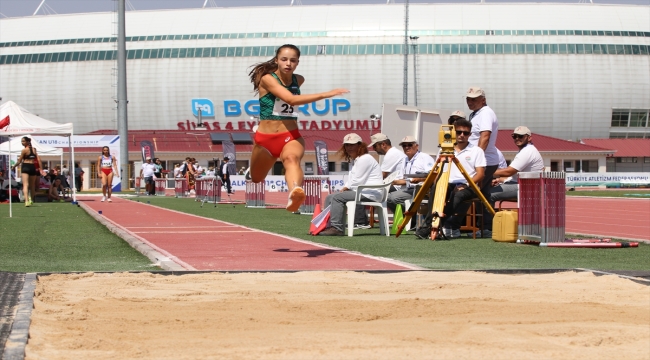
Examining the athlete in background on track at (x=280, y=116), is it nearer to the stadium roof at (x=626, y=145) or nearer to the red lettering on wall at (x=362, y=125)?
the red lettering on wall at (x=362, y=125)

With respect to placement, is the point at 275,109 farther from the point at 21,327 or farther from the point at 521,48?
the point at 521,48

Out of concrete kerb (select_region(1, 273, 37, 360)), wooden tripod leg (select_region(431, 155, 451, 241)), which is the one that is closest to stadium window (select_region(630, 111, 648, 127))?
wooden tripod leg (select_region(431, 155, 451, 241))

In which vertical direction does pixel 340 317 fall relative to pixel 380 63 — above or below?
below

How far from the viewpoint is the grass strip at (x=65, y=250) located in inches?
336

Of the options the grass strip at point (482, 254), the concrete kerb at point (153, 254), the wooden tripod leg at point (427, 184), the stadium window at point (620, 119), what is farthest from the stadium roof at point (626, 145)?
the concrete kerb at point (153, 254)

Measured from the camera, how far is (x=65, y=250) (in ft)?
34.8

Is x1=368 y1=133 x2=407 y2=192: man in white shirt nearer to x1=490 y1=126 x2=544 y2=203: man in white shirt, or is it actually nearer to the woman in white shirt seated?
the woman in white shirt seated

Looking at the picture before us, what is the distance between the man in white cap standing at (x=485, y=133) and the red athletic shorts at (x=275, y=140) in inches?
142

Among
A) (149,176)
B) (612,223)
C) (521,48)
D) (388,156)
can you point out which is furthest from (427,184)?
(521,48)

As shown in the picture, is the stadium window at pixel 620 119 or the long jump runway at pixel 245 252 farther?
the stadium window at pixel 620 119

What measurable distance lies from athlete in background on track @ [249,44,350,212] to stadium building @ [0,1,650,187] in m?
77.7

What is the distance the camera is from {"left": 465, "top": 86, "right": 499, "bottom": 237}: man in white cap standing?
12406 millimetres

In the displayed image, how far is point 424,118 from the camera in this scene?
58.1 feet

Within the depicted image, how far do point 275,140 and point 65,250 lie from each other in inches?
114
